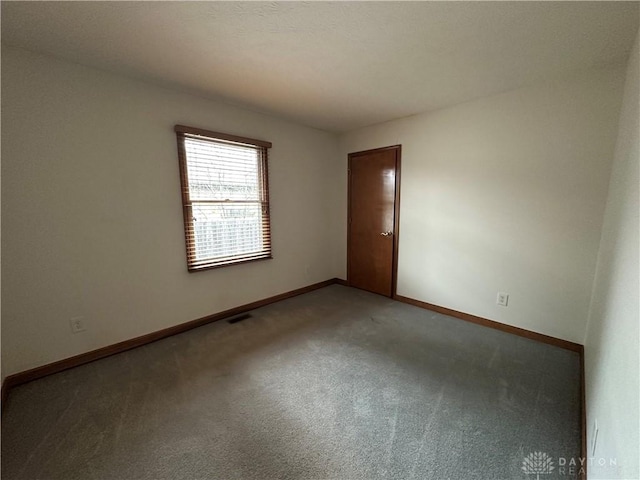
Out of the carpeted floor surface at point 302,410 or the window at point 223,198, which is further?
the window at point 223,198

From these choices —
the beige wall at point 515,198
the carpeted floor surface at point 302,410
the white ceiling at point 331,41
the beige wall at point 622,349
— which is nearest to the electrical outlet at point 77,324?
the carpeted floor surface at point 302,410

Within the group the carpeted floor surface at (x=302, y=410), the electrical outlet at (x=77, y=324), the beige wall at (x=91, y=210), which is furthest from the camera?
the electrical outlet at (x=77, y=324)

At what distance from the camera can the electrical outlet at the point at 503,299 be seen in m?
2.63

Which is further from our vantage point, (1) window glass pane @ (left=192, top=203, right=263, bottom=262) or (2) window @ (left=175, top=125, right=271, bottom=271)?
(1) window glass pane @ (left=192, top=203, right=263, bottom=262)

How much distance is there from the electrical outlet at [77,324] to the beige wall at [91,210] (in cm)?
3

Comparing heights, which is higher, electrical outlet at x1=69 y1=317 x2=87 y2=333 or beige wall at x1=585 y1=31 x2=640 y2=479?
beige wall at x1=585 y1=31 x2=640 y2=479

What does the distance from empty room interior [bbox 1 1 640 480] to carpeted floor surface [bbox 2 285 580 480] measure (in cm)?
1

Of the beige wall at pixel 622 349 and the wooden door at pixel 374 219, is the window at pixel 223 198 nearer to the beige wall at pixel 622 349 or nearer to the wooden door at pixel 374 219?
the wooden door at pixel 374 219

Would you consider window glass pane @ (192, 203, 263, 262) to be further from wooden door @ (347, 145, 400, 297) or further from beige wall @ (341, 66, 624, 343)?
beige wall @ (341, 66, 624, 343)

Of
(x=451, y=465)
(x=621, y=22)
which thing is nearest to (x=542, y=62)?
(x=621, y=22)

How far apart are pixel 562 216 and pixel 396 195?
63.5 inches

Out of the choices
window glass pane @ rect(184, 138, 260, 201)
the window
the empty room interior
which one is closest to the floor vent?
the empty room interior

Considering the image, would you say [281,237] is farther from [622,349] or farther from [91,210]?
[622,349]

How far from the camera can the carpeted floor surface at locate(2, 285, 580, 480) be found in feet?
4.28
